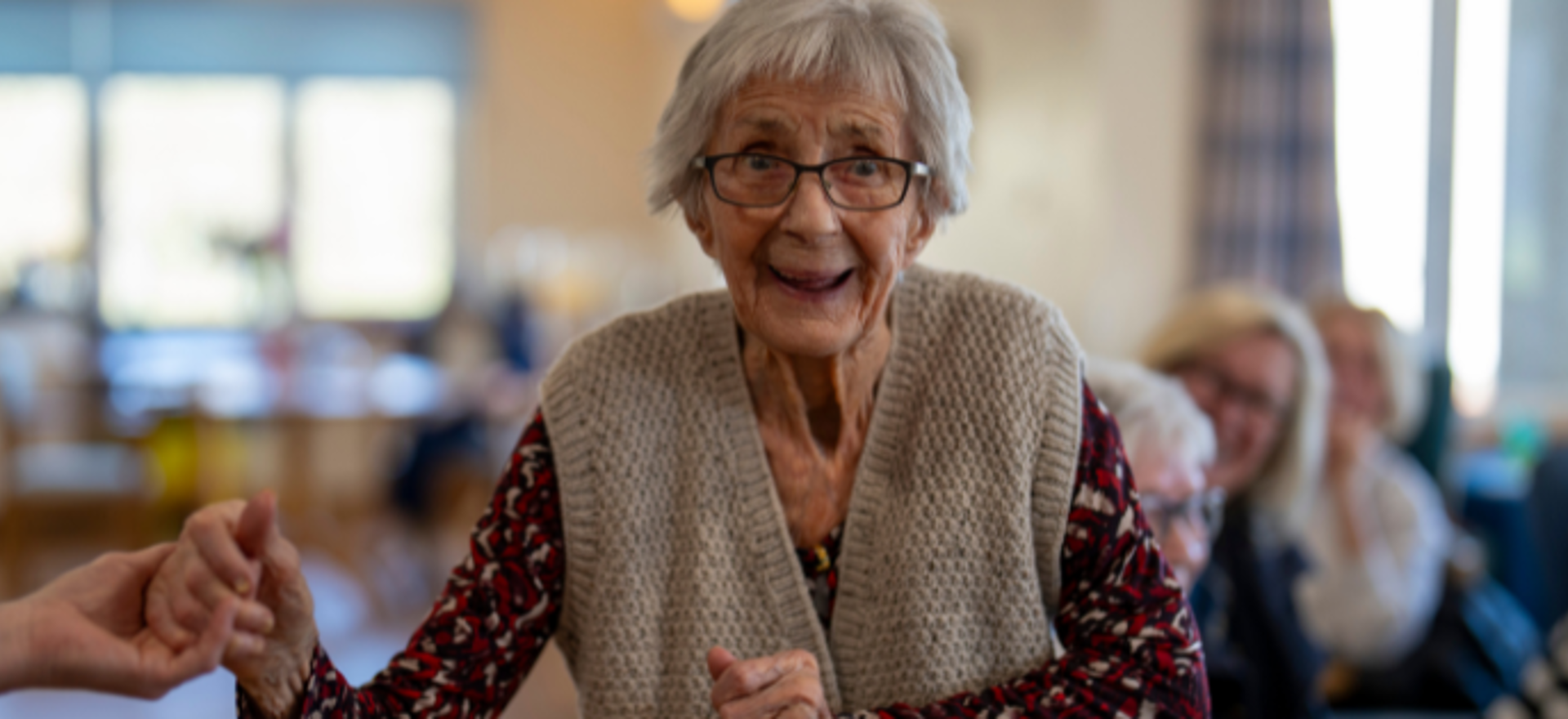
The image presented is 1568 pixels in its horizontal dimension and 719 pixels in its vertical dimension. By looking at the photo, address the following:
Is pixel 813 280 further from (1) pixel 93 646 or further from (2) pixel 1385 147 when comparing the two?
(2) pixel 1385 147

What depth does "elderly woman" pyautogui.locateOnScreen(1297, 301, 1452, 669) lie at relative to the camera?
8.44 feet

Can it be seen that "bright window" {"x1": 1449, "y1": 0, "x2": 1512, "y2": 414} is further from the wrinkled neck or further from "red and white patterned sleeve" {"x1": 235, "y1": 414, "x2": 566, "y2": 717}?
"red and white patterned sleeve" {"x1": 235, "y1": 414, "x2": 566, "y2": 717}

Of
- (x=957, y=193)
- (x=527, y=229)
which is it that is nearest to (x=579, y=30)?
(x=527, y=229)

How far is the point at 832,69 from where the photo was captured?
98cm

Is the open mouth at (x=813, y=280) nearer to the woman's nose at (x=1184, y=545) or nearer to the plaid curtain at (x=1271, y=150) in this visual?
the woman's nose at (x=1184, y=545)

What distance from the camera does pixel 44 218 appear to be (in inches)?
261

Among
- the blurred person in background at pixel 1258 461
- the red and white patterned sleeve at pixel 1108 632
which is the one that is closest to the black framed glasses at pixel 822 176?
the red and white patterned sleeve at pixel 1108 632

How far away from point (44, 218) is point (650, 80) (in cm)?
322

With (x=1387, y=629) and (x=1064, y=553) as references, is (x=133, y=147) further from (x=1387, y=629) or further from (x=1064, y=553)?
(x=1064, y=553)

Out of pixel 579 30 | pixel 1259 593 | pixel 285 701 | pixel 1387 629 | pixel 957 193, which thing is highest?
pixel 579 30

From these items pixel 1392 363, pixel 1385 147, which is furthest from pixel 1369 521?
pixel 1385 147

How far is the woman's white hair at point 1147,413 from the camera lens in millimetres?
1415

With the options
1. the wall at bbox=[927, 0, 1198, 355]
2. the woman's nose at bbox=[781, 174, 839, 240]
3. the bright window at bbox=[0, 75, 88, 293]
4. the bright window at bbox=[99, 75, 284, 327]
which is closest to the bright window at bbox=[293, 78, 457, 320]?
the bright window at bbox=[99, 75, 284, 327]

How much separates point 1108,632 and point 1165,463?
45 centimetres
